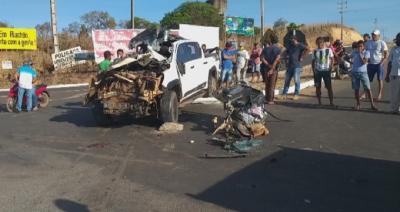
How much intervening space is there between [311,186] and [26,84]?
1080 cm

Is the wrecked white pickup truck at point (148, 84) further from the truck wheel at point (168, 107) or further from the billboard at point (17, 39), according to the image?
the billboard at point (17, 39)

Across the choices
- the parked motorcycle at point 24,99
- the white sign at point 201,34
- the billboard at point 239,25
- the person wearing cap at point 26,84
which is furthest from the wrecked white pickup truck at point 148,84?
the billboard at point 239,25

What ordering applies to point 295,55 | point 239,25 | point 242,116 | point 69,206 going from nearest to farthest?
point 69,206, point 242,116, point 295,55, point 239,25

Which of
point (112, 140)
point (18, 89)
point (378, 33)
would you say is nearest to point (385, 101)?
point (378, 33)

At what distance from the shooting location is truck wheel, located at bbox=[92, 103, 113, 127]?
1160cm

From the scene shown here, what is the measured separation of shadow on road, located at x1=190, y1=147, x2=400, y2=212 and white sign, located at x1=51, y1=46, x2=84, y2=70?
25830 mm

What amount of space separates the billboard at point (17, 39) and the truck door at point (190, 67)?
21.8 meters

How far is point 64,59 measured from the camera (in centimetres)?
3197

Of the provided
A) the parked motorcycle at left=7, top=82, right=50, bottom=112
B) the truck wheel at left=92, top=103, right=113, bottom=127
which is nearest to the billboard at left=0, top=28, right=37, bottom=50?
the parked motorcycle at left=7, top=82, right=50, bottom=112

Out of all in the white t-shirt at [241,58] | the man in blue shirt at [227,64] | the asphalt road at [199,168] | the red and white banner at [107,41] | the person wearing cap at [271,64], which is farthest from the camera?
the red and white banner at [107,41]

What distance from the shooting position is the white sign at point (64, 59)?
3136 cm

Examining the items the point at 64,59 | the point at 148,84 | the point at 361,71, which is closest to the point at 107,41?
the point at 64,59

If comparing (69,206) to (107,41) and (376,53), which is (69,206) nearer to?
(376,53)

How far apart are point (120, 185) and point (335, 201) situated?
2.83 metres
